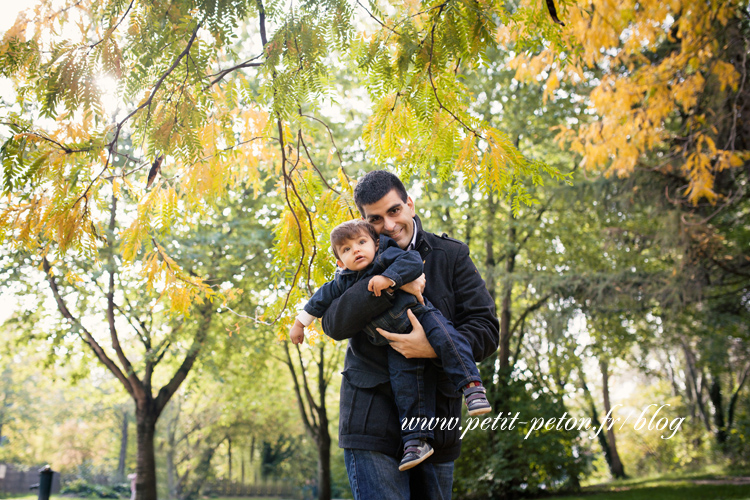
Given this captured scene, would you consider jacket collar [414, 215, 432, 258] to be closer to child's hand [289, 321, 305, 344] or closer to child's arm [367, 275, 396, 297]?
child's arm [367, 275, 396, 297]

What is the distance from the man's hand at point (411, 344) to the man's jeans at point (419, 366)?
0.03m

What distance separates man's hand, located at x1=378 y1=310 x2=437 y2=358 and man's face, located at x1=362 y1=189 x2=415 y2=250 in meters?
0.43

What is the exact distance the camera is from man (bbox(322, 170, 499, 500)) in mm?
1862

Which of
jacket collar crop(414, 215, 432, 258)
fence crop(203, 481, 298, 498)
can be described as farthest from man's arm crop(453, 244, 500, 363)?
fence crop(203, 481, 298, 498)

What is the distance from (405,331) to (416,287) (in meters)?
0.17

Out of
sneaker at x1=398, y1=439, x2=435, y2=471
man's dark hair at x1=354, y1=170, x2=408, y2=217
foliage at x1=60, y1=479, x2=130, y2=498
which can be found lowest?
foliage at x1=60, y1=479, x2=130, y2=498

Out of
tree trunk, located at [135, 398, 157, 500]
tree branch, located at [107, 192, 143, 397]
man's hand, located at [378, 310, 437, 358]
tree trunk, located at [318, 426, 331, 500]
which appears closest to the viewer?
man's hand, located at [378, 310, 437, 358]

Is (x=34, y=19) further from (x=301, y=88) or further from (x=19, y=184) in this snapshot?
Answer: (x=301, y=88)

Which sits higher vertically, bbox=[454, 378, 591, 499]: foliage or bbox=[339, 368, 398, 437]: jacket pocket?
bbox=[339, 368, 398, 437]: jacket pocket

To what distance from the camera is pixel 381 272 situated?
2.05 m

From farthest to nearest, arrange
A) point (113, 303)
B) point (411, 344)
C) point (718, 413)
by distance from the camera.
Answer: point (718, 413) < point (113, 303) < point (411, 344)

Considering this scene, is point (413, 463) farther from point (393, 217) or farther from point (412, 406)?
point (393, 217)

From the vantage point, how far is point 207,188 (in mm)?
3025

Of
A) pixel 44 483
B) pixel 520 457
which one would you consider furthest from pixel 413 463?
pixel 44 483
